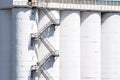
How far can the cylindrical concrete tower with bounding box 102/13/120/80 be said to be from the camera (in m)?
61.2

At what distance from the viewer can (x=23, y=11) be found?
5734 centimetres

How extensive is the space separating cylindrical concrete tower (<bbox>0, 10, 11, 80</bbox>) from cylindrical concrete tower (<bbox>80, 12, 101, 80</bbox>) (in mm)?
7338

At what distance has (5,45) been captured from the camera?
2317 inches

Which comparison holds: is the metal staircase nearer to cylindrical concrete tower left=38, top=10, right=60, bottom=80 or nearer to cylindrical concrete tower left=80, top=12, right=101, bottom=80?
cylindrical concrete tower left=38, top=10, right=60, bottom=80

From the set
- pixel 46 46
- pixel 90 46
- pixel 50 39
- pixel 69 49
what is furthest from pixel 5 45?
pixel 90 46

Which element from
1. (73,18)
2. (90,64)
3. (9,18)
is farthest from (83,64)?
(9,18)

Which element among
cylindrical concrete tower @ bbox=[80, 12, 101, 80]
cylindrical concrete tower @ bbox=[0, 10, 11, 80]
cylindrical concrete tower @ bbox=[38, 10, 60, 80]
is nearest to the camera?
cylindrical concrete tower @ bbox=[38, 10, 60, 80]

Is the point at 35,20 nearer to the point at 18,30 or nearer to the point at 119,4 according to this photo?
the point at 18,30

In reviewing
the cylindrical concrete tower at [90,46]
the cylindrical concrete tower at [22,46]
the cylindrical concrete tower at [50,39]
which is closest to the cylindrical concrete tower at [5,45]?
the cylindrical concrete tower at [22,46]

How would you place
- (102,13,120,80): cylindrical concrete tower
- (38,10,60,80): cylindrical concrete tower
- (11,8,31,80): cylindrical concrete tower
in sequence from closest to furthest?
(11,8,31,80): cylindrical concrete tower < (38,10,60,80): cylindrical concrete tower < (102,13,120,80): cylindrical concrete tower

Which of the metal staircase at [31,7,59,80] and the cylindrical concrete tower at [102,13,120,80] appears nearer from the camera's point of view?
the metal staircase at [31,7,59,80]

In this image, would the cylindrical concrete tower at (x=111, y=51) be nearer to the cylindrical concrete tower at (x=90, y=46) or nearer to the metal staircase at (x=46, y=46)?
the cylindrical concrete tower at (x=90, y=46)

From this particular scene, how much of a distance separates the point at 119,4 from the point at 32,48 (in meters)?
10.8

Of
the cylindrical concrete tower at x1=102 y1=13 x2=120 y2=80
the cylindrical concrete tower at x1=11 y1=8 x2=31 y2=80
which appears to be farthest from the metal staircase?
the cylindrical concrete tower at x1=102 y1=13 x2=120 y2=80
